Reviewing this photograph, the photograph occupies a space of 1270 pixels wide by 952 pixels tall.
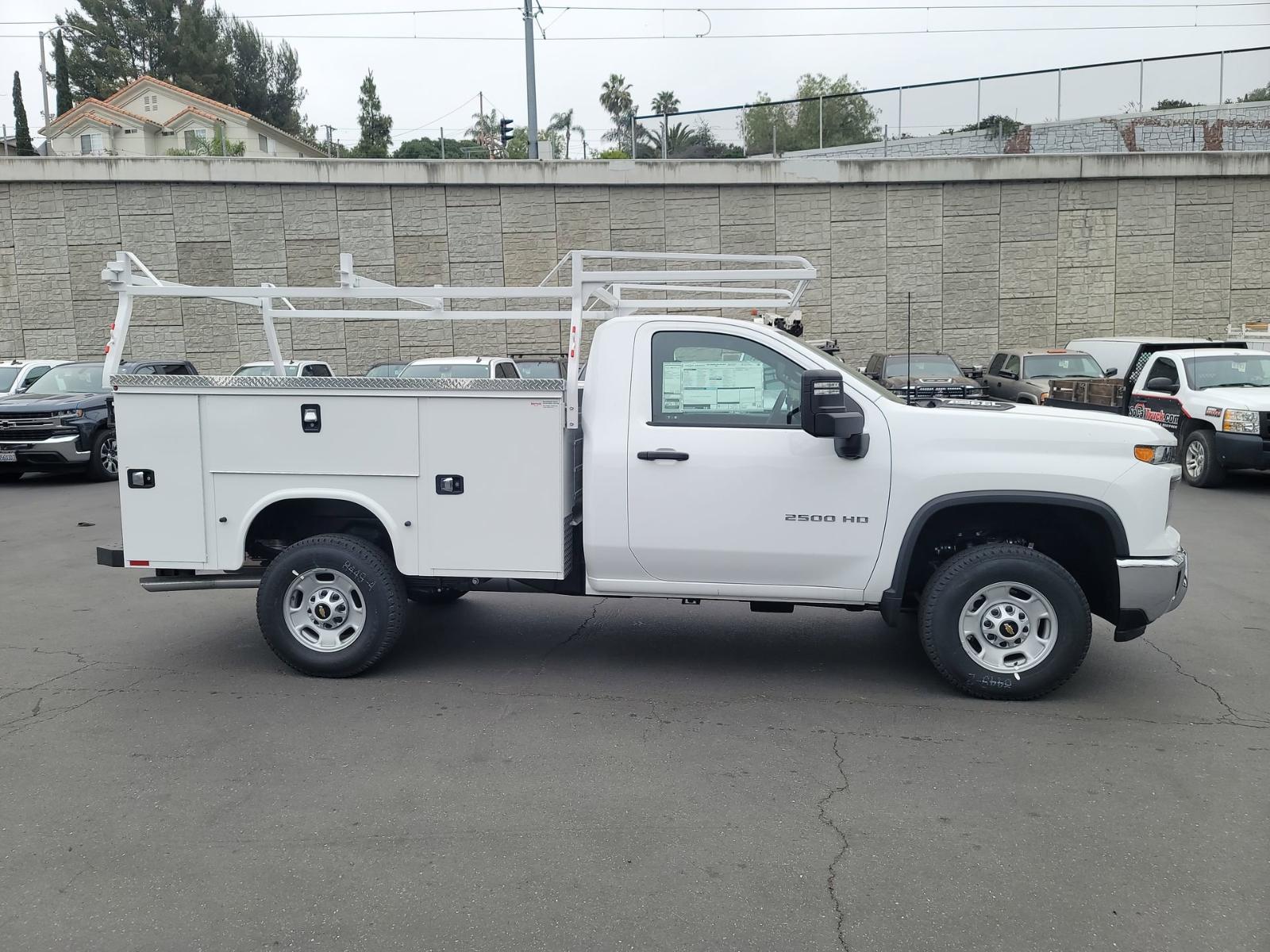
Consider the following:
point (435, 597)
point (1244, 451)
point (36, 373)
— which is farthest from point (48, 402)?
point (1244, 451)

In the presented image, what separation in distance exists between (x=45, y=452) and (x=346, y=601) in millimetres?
10651

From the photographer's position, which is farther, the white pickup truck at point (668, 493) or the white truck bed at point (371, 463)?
the white truck bed at point (371, 463)

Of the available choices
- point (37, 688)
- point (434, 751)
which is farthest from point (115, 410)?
point (434, 751)

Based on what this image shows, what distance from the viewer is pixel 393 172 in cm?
2517

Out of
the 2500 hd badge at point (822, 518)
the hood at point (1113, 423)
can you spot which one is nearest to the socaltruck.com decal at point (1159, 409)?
the hood at point (1113, 423)

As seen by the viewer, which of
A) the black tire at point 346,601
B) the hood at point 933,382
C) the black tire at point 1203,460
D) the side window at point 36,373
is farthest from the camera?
the hood at point 933,382

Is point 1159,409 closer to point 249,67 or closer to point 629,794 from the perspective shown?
point 629,794

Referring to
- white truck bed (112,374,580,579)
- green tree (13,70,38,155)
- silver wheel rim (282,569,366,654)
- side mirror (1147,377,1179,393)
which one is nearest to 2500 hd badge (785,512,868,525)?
white truck bed (112,374,580,579)

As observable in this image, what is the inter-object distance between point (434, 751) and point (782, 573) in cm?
208

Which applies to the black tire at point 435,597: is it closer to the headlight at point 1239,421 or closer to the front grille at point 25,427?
the front grille at point 25,427

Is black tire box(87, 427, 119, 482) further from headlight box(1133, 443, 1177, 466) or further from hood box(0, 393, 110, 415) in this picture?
headlight box(1133, 443, 1177, 466)

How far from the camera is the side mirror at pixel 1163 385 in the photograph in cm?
1387

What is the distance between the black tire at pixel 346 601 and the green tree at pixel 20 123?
4727 centimetres

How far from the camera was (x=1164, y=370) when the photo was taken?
47.1 feet
